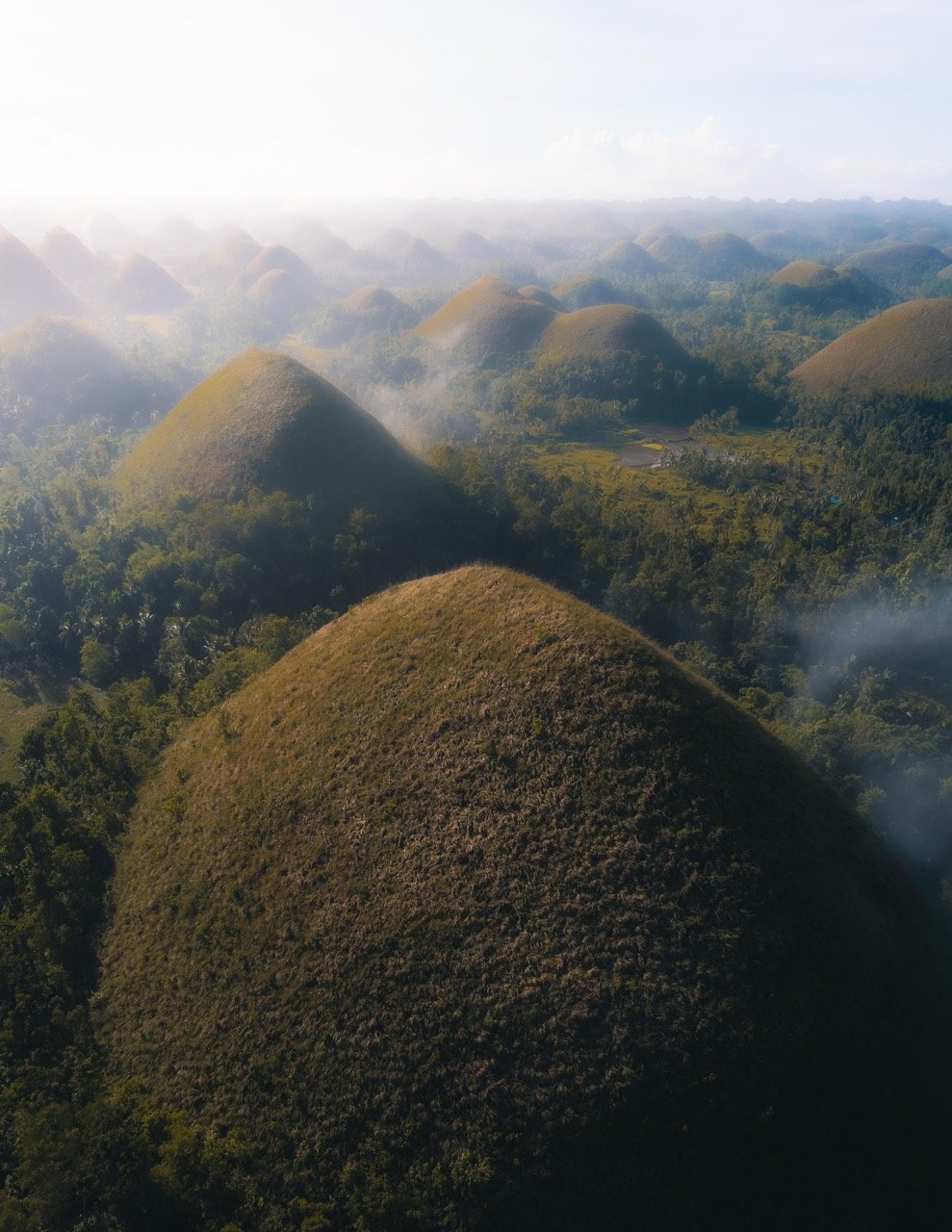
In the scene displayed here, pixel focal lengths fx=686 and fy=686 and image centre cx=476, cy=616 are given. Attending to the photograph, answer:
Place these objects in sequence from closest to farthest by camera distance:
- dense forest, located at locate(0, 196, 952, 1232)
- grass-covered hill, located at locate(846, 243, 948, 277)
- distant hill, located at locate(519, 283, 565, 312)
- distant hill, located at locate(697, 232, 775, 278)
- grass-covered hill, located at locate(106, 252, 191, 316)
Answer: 1. dense forest, located at locate(0, 196, 952, 1232)
2. distant hill, located at locate(519, 283, 565, 312)
3. grass-covered hill, located at locate(106, 252, 191, 316)
4. grass-covered hill, located at locate(846, 243, 948, 277)
5. distant hill, located at locate(697, 232, 775, 278)

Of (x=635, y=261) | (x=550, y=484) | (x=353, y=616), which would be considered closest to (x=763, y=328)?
(x=635, y=261)

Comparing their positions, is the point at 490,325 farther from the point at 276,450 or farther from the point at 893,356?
the point at 276,450

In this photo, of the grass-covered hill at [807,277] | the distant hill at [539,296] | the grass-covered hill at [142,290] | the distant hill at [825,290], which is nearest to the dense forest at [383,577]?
the distant hill at [539,296]

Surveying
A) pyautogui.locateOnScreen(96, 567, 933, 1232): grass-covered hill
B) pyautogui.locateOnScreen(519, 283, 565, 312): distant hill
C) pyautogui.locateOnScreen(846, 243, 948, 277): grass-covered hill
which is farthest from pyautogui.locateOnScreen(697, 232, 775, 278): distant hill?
pyautogui.locateOnScreen(96, 567, 933, 1232): grass-covered hill

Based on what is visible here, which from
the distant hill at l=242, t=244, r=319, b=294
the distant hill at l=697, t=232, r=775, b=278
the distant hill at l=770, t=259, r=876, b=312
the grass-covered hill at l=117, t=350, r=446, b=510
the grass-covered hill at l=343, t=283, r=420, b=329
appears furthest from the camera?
the distant hill at l=697, t=232, r=775, b=278

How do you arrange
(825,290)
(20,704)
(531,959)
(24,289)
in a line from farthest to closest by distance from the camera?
(825,290)
(24,289)
(20,704)
(531,959)

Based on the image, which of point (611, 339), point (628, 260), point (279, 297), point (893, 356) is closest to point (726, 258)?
point (628, 260)

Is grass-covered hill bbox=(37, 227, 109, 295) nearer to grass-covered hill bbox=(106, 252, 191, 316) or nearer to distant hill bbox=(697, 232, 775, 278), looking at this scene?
grass-covered hill bbox=(106, 252, 191, 316)
